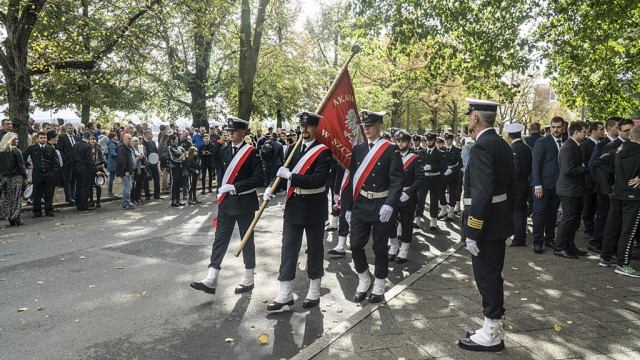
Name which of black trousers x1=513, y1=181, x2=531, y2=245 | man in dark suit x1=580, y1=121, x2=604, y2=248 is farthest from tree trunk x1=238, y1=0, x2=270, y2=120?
man in dark suit x1=580, y1=121, x2=604, y2=248

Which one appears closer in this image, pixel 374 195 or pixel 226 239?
pixel 374 195

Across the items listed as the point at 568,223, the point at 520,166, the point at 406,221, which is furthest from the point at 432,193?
the point at 568,223

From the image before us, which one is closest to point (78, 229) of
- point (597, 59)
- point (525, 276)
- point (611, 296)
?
point (525, 276)

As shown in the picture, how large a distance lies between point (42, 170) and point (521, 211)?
11068mm

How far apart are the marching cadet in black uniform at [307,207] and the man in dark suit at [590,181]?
5784mm

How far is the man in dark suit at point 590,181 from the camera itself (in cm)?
902

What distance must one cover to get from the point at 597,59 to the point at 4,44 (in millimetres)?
17547

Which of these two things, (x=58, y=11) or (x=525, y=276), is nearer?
(x=525, y=276)

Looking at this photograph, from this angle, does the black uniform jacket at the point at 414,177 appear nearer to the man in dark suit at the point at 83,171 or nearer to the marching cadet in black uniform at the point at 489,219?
the marching cadet in black uniform at the point at 489,219

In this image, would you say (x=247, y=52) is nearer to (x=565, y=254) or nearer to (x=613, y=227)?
(x=565, y=254)

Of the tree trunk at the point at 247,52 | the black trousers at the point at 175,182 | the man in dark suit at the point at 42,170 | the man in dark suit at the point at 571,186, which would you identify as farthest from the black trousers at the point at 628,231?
the tree trunk at the point at 247,52

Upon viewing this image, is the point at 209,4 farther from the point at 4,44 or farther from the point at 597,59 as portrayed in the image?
the point at 597,59

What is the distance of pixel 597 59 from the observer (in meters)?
13.5

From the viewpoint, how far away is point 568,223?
7785 mm
